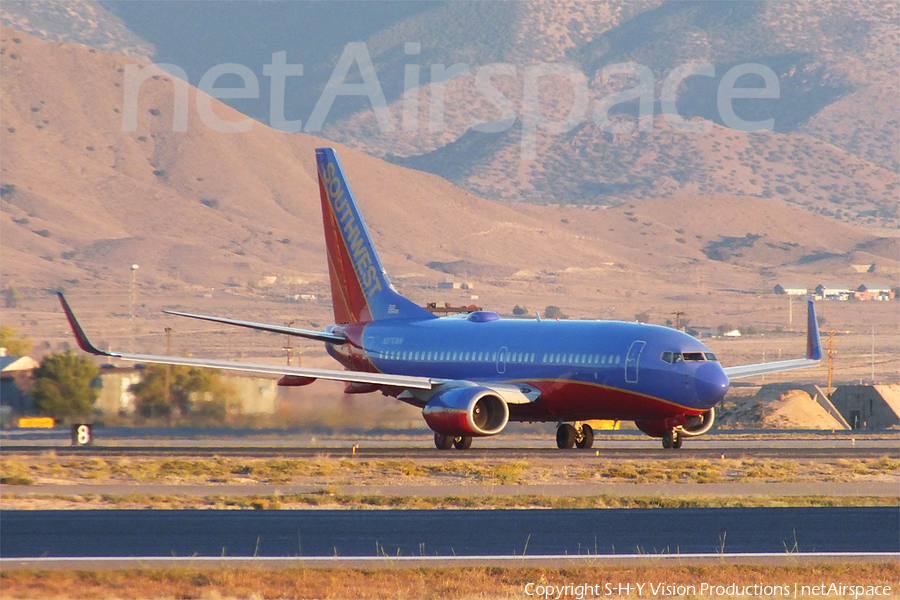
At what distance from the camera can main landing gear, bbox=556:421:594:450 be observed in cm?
4281

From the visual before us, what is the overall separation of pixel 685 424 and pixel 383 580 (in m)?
25.9

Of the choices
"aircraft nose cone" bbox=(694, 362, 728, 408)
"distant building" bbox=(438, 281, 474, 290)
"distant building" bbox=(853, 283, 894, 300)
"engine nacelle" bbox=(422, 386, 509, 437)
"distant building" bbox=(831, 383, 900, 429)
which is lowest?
"distant building" bbox=(831, 383, 900, 429)

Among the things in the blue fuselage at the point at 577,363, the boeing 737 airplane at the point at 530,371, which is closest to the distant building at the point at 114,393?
the boeing 737 airplane at the point at 530,371

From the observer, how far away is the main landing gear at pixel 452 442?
42.3m

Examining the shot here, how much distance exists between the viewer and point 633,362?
39375mm

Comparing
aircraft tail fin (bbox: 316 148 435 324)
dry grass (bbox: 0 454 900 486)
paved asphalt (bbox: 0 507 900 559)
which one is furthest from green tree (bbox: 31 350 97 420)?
paved asphalt (bbox: 0 507 900 559)

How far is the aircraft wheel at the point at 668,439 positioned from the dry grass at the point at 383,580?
23892 millimetres

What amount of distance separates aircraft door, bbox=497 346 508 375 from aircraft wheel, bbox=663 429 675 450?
550 cm

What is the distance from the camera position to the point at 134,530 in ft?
68.9

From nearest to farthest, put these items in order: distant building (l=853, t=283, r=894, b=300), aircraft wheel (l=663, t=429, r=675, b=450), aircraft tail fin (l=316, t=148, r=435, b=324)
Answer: aircraft wheel (l=663, t=429, r=675, b=450)
aircraft tail fin (l=316, t=148, r=435, b=324)
distant building (l=853, t=283, r=894, b=300)

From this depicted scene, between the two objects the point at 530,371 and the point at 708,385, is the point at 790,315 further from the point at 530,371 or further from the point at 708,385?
the point at 708,385

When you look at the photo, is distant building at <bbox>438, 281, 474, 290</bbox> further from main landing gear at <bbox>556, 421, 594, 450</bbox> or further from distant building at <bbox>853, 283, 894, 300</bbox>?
main landing gear at <bbox>556, 421, 594, 450</bbox>

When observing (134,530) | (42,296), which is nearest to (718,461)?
(134,530)

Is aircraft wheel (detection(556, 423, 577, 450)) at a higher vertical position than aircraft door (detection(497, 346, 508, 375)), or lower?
lower
